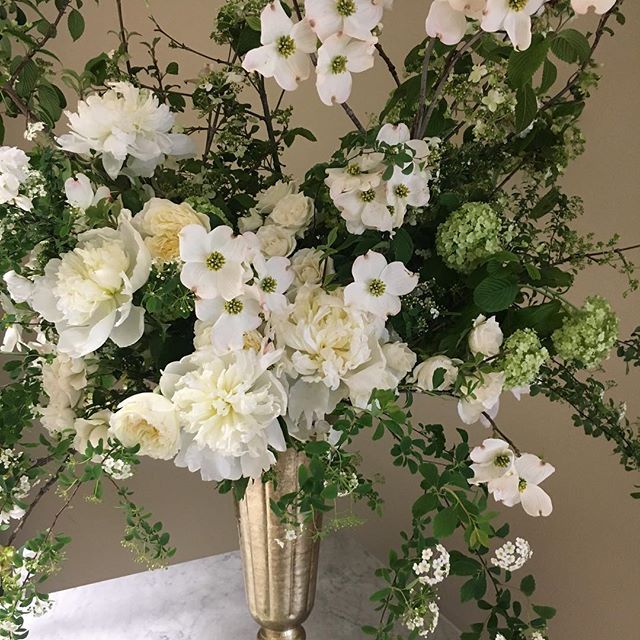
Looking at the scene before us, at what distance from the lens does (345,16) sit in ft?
1.74

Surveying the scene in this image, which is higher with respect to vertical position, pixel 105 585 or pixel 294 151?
pixel 294 151

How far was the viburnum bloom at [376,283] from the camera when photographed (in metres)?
0.59

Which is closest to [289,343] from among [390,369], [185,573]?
[390,369]

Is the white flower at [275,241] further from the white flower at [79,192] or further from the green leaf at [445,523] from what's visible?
the green leaf at [445,523]

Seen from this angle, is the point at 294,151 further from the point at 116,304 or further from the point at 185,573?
the point at 116,304

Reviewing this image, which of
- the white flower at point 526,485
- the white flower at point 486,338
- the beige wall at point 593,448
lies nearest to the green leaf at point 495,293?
the white flower at point 486,338

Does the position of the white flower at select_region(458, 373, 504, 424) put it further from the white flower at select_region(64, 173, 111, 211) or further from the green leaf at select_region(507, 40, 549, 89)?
→ the white flower at select_region(64, 173, 111, 211)

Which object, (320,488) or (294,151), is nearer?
(320,488)

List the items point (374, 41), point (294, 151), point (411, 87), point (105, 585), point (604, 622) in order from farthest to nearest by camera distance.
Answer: point (294, 151), point (105, 585), point (604, 622), point (411, 87), point (374, 41)

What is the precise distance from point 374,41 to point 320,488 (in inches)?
13.3

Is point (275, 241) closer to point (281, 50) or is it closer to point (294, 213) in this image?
point (294, 213)

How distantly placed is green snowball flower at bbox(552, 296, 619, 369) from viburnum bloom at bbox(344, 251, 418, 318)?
0.41ft

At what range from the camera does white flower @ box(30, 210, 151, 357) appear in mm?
575

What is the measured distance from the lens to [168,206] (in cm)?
60
